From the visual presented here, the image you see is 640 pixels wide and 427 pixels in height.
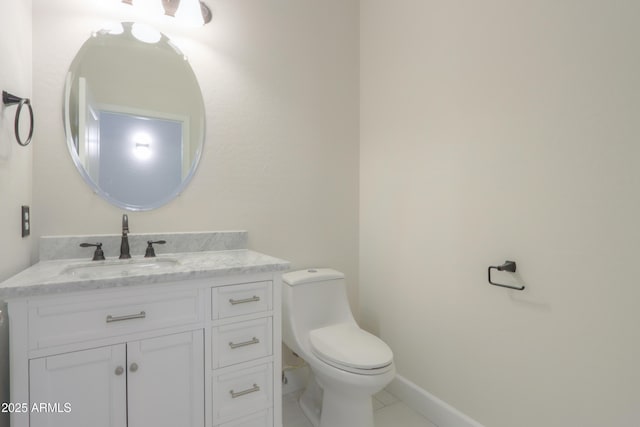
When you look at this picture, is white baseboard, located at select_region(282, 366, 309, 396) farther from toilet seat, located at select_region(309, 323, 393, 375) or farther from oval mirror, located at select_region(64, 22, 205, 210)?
oval mirror, located at select_region(64, 22, 205, 210)

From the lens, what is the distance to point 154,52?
156cm

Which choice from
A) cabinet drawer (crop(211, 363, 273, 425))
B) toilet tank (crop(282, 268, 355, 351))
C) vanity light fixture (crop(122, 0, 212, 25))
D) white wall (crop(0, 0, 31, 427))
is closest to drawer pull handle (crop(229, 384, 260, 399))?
cabinet drawer (crop(211, 363, 273, 425))

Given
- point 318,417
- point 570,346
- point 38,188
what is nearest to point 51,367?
point 38,188

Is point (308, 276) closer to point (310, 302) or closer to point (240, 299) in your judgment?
point (310, 302)

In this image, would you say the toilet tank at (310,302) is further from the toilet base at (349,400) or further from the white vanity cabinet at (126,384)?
the white vanity cabinet at (126,384)

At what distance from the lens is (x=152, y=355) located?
107 cm

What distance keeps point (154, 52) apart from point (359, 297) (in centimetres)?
199

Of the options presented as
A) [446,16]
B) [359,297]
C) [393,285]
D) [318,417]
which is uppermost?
[446,16]

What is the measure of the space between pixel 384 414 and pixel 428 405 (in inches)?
10.1

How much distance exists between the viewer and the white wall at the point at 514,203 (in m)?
1.05

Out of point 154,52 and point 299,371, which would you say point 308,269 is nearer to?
point 299,371

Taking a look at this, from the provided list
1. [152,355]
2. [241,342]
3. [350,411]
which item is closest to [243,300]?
[241,342]

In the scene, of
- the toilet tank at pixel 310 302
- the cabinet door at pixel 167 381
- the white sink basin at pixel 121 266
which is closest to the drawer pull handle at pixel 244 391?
the cabinet door at pixel 167 381

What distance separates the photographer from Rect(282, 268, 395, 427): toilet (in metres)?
1.37
